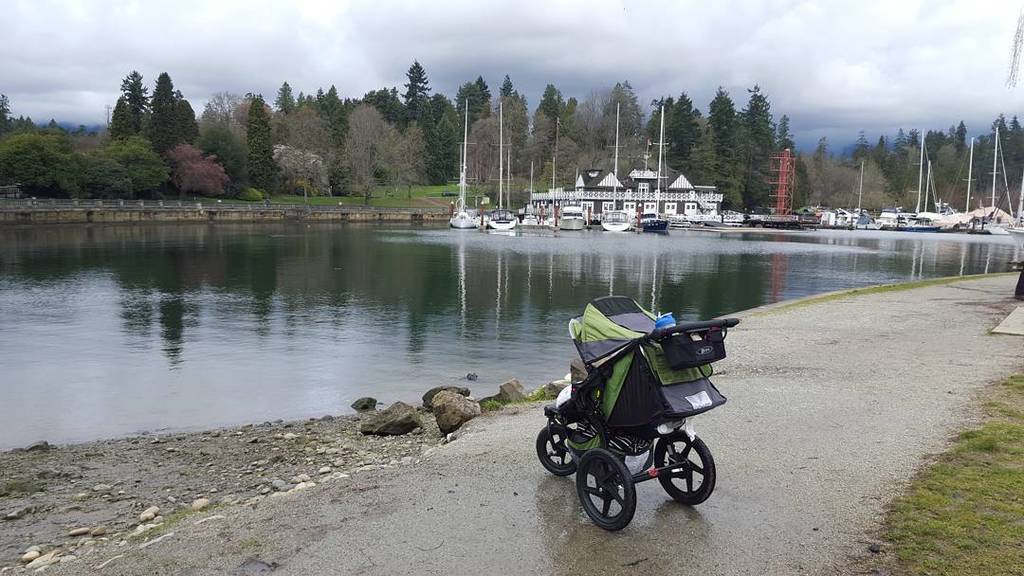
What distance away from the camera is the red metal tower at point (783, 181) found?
120 meters

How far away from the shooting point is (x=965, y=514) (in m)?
5.50

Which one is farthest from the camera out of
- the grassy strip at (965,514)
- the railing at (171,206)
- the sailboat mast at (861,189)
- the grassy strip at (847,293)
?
the sailboat mast at (861,189)

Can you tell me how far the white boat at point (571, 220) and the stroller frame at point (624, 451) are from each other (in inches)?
3407

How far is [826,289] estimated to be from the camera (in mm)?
32281

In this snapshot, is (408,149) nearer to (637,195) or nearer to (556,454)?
(637,195)

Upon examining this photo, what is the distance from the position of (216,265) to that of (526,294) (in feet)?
65.0

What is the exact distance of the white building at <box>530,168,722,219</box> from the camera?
363ft

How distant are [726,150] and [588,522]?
398ft

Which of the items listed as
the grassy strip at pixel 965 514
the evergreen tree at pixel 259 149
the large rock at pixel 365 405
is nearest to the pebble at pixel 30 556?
the large rock at pixel 365 405

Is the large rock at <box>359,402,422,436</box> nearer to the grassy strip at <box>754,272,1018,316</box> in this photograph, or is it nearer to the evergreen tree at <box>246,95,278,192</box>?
the grassy strip at <box>754,272,1018,316</box>

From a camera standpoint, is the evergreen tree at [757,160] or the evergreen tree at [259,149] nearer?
the evergreen tree at [259,149]

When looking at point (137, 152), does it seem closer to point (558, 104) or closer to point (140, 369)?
point (140, 369)

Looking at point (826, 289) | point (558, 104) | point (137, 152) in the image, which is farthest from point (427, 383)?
point (558, 104)

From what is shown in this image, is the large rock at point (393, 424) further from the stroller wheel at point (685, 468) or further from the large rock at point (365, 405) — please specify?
the stroller wheel at point (685, 468)
